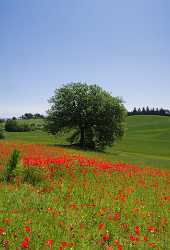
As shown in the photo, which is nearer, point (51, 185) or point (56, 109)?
point (51, 185)

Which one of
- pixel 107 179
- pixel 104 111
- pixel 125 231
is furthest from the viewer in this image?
pixel 104 111

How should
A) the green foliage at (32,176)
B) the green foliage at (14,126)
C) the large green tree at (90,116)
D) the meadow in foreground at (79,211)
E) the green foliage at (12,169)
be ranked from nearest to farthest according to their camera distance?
the meadow in foreground at (79,211) → the green foliage at (12,169) → the green foliage at (32,176) → the large green tree at (90,116) → the green foliage at (14,126)

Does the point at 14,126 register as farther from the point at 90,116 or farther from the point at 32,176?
the point at 32,176

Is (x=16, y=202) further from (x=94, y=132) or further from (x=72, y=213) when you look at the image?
(x=94, y=132)

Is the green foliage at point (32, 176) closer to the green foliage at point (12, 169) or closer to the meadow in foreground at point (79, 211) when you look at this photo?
the meadow in foreground at point (79, 211)

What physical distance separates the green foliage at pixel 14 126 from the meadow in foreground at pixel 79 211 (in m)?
102

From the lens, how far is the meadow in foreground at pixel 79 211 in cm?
729

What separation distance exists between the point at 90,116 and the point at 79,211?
46281 millimetres

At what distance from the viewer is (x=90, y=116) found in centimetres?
5581

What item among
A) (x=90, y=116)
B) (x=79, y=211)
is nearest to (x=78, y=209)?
(x=79, y=211)

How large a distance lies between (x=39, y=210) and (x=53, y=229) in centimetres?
171

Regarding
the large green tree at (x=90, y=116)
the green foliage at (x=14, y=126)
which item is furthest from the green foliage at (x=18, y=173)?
the green foliage at (x=14, y=126)

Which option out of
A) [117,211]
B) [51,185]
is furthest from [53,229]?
[51,185]

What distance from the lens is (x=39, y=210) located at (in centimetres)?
931
